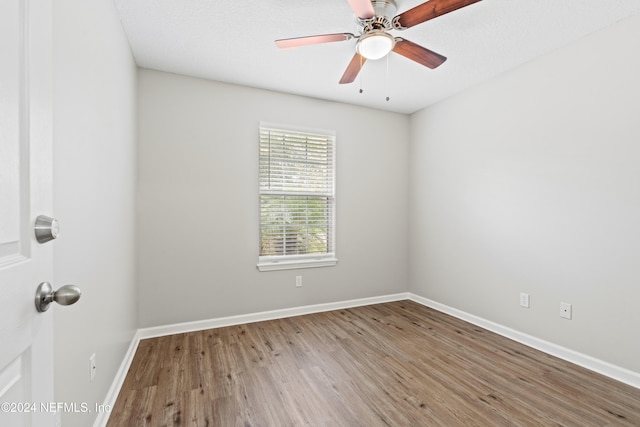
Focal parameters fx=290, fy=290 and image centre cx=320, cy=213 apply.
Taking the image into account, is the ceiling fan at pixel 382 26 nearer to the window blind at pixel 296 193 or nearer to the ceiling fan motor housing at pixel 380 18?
the ceiling fan motor housing at pixel 380 18

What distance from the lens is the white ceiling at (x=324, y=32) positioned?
1962 mm

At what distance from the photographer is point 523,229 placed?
2686 millimetres

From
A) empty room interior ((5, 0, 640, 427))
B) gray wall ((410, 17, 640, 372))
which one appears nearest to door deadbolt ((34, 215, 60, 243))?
empty room interior ((5, 0, 640, 427))

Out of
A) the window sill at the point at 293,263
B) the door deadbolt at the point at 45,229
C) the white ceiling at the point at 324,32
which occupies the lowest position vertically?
the window sill at the point at 293,263

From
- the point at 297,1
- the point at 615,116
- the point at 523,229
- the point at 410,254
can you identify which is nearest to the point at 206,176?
the point at 297,1

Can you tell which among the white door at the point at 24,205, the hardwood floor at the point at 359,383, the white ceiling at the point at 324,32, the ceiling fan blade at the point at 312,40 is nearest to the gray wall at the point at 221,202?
the white ceiling at the point at 324,32

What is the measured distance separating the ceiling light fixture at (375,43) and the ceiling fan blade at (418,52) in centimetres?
12

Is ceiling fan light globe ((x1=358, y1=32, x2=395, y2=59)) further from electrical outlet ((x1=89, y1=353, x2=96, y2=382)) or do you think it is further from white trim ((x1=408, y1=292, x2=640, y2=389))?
white trim ((x1=408, y1=292, x2=640, y2=389))

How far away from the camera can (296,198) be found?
343 centimetres

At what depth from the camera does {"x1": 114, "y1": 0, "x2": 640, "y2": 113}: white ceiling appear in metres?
1.96

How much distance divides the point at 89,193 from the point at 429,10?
6.72 ft

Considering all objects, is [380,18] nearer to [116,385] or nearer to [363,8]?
[363,8]

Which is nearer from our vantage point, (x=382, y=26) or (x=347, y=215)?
(x=382, y=26)

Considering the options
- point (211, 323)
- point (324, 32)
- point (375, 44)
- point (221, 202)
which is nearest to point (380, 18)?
point (375, 44)
